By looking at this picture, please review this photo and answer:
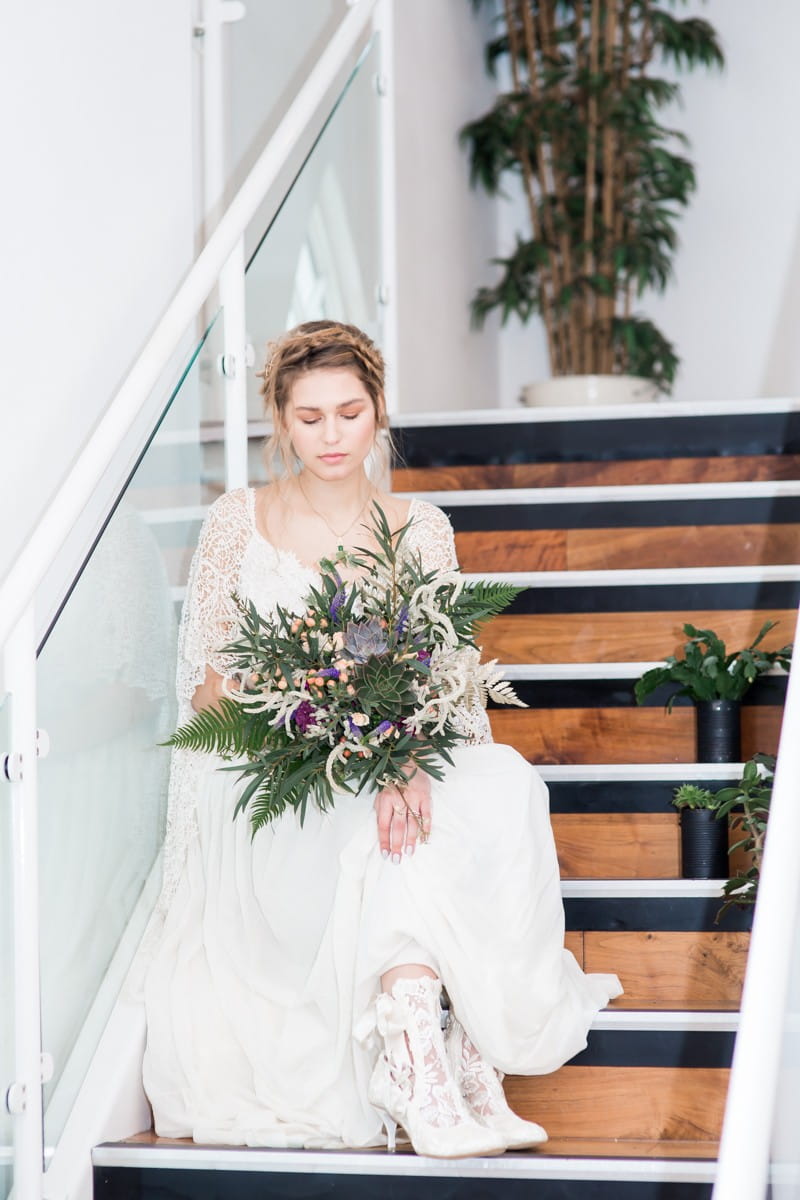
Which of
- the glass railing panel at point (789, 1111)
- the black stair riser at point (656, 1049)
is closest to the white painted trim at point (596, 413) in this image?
the black stair riser at point (656, 1049)

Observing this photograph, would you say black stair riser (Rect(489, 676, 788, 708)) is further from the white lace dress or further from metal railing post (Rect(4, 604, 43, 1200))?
metal railing post (Rect(4, 604, 43, 1200))

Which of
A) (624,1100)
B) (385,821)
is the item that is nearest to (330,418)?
(385,821)

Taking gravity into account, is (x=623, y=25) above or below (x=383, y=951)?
above

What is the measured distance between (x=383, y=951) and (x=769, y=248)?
4.42 meters

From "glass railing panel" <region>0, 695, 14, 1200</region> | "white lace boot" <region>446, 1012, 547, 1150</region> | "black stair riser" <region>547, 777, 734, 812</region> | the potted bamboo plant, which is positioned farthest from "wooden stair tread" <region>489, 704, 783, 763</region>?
the potted bamboo plant

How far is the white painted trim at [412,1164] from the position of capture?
1.79m

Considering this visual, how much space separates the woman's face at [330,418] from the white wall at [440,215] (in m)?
1.63

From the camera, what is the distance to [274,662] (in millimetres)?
2082

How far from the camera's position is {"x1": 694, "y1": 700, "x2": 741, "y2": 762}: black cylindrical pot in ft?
9.00

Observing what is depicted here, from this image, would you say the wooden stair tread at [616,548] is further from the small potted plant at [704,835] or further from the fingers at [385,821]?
the fingers at [385,821]

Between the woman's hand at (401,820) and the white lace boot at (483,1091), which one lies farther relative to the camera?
the woman's hand at (401,820)

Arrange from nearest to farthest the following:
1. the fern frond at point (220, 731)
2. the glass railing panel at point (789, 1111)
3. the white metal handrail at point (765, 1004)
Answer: the white metal handrail at point (765, 1004) < the glass railing panel at point (789, 1111) < the fern frond at point (220, 731)

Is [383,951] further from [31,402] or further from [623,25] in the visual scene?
[623,25]

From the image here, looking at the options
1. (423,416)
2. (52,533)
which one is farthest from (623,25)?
(52,533)
